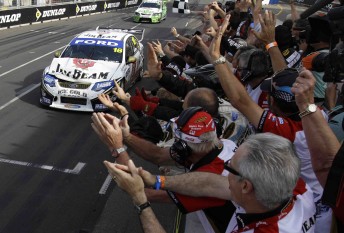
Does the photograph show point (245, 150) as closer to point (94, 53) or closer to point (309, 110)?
point (309, 110)

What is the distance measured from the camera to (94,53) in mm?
10359

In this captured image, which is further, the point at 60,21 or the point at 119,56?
the point at 60,21

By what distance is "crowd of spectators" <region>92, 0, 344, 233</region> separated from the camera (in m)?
2.06

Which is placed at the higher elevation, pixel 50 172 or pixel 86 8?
pixel 50 172

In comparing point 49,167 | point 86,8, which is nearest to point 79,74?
point 49,167

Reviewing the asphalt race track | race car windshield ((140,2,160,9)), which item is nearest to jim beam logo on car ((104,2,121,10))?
race car windshield ((140,2,160,9))

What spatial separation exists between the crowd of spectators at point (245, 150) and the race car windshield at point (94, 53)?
237 inches

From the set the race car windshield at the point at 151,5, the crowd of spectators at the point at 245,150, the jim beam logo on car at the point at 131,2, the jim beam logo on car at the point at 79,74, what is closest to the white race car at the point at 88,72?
the jim beam logo on car at the point at 79,74

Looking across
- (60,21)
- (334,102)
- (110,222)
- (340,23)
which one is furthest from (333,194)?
(60,21)

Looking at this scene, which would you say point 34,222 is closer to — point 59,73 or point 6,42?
point 59,73

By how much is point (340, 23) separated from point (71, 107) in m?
7.16

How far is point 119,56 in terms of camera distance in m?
10.5

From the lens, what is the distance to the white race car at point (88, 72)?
9047mm

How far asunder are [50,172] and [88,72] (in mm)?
3674
